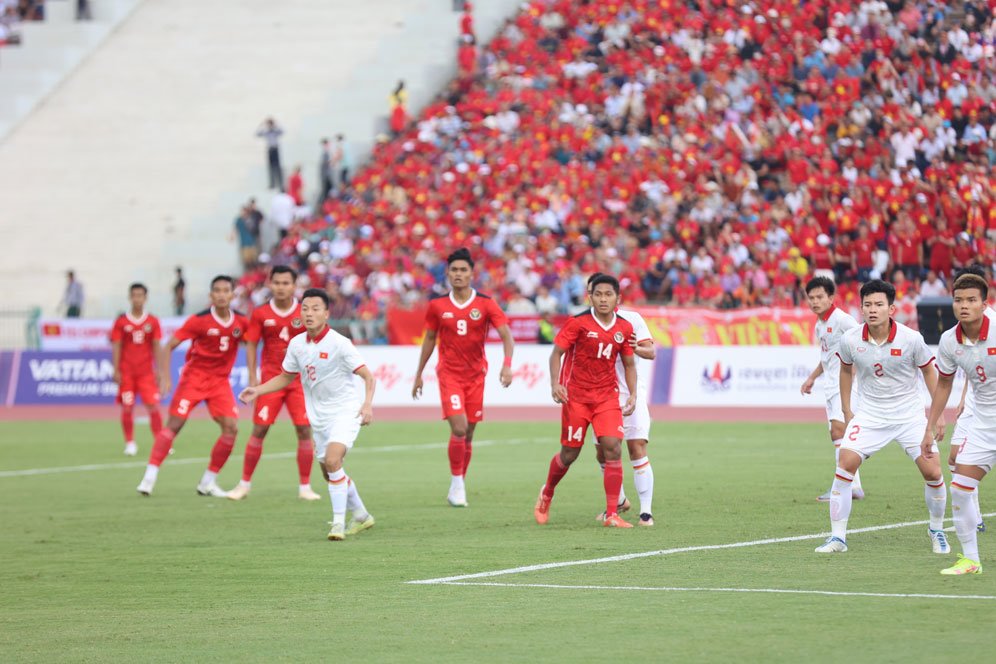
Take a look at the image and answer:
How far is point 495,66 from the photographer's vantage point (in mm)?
45281

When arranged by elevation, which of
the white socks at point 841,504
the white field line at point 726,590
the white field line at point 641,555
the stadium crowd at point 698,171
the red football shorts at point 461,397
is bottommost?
the white field line at point 641,555

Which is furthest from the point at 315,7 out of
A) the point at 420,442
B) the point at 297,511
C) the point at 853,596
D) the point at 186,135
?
the point at 853,596

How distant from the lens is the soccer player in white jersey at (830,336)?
1512cm

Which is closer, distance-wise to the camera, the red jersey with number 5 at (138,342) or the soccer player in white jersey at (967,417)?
the soccer player in white jersey at (967,417)

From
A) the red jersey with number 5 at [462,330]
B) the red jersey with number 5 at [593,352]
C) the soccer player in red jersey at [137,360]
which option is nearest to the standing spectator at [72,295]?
the soccer player in red jersey at [137,360]

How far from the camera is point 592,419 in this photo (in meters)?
13.6

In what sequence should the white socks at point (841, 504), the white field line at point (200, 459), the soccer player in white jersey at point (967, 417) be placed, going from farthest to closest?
the white field line at point (200, 459) < the white socks at point (841, 504) < the soccer player in white jersey at point (967, 417)

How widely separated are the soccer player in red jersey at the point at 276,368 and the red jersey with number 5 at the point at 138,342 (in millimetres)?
6321

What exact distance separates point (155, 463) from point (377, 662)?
9972mm

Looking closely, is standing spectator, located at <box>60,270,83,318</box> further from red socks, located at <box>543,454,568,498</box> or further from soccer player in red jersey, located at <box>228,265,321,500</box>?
red socks, located at <box>543,454,568,498</box>

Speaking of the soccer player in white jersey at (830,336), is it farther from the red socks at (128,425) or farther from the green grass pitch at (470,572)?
the red socks at (128,425)

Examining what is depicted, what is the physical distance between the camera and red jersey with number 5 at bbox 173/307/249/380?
17469 mm

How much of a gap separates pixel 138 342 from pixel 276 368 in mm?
7130

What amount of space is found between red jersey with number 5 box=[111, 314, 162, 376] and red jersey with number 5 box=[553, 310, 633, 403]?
10686 millimetres
